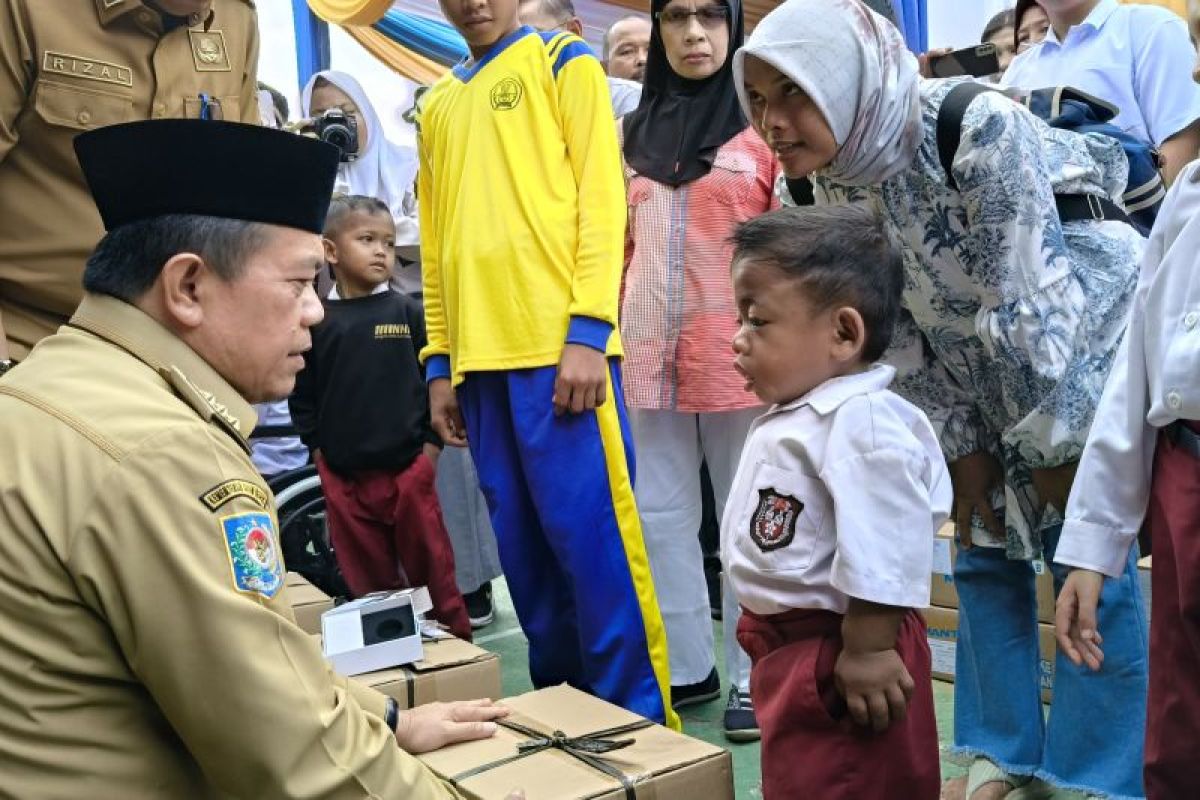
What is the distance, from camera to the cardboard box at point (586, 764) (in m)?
1.55

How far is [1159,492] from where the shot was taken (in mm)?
1384

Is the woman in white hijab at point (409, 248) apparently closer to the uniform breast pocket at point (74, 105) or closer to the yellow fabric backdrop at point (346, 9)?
the yellow fabric backdrop at point (346, 9)

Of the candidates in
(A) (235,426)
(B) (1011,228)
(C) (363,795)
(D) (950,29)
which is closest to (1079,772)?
(B) (1011,228)

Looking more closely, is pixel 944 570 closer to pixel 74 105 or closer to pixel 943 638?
pixel 943 638

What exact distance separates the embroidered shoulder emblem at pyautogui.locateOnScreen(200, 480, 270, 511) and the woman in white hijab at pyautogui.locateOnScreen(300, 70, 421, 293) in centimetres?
403

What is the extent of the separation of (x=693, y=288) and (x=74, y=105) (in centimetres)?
136

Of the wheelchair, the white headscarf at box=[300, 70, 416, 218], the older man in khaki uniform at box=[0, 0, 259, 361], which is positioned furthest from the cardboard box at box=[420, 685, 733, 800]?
the white headscarf at box=[300, 70, 416, 218]

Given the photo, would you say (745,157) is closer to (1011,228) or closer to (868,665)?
(1011,228)

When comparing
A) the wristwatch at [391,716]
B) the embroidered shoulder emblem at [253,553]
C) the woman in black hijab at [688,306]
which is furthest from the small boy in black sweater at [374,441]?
the embroidered shoulder emblem at [253,553]

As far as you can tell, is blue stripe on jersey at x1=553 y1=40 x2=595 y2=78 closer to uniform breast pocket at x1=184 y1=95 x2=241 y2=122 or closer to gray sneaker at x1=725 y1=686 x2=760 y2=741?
uniform breast pocket at x1=184 y1=95 x2=241 y2=122

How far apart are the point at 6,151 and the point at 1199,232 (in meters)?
1.97

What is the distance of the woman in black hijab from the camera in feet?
8.68

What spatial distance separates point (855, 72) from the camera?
1727mm

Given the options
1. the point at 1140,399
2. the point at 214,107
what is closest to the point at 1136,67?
the point at 1140,399
